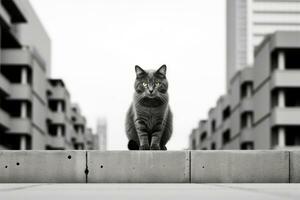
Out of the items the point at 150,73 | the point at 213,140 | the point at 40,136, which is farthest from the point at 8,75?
the point at 150,73

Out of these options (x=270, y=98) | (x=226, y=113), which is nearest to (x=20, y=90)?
(x=270, y=98)

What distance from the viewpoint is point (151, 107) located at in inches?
430

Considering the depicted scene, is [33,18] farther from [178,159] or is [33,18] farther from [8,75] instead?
[178,159]

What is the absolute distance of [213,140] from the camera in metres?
87.4

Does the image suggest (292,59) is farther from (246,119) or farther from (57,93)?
(57,93)

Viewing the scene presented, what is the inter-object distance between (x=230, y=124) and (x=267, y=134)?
1765cm

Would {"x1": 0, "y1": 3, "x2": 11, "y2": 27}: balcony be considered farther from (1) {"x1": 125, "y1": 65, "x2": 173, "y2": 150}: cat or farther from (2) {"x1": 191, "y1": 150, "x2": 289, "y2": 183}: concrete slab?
(2) {"x1": 191, "y1": 150, "x2": 289, "y2": 183}: concrete slab

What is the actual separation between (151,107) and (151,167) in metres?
1.22

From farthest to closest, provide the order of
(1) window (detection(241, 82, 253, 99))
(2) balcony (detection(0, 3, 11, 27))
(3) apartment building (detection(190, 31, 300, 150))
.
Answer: (1) window (detection(241, 82, 253, 99)) → (3) apartment building (detection(190, 31, 300, 150)) → (2) balcony (detection(0, 3, 11, 27))

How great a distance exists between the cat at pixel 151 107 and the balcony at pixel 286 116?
4000 centimetres

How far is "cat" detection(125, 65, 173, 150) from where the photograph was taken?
10.8m

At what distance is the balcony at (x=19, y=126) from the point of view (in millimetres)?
51875

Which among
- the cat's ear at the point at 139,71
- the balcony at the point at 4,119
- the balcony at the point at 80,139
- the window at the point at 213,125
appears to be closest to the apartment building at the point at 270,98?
the window at the point at 213,125
